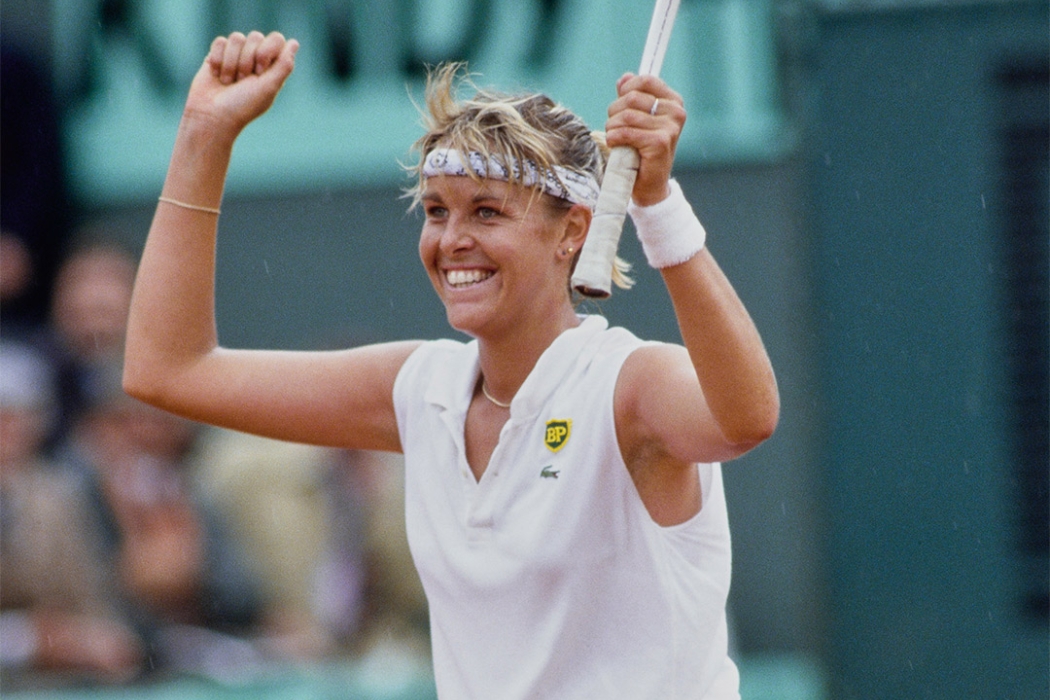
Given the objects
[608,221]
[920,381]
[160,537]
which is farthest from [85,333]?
[608,221]

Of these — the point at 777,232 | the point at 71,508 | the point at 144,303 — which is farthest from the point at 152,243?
the point at 777,232

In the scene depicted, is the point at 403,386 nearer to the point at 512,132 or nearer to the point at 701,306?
the point at 512,132

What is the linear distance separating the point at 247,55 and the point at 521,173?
0.55 m

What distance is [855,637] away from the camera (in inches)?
221

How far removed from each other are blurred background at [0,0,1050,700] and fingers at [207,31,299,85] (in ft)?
8.48

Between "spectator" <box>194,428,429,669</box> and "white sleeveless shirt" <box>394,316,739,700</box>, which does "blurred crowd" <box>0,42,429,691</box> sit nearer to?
"spectator" <box>194,428,429,669</box>

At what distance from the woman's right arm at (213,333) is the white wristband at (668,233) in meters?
0.84

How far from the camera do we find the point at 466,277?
2881 mm

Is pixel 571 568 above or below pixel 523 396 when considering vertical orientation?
below

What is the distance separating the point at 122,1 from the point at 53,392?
163 cm

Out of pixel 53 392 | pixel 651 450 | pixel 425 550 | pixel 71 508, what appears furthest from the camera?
pixel 53 392

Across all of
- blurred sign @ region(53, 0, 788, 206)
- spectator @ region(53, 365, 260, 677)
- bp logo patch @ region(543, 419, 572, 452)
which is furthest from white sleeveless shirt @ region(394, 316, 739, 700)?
blurred sign @ region(53, 0, 788, 206)

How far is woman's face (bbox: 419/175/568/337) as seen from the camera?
2867mm

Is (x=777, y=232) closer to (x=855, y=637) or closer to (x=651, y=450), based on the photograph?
(x=855, y=637)
